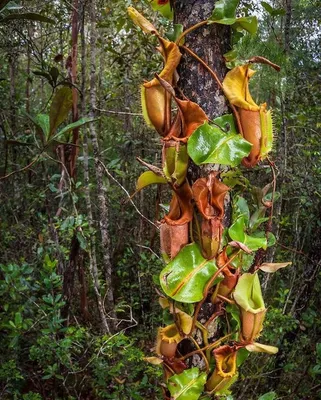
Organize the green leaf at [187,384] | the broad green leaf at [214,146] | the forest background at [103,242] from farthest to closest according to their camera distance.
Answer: the forest background at [103,242] → the green leaf at [187,384] → the broad green leaf at [214,146]

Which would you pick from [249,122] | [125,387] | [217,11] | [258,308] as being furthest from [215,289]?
[125,387]

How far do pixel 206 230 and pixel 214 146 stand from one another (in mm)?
159

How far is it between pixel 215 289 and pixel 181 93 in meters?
0.38

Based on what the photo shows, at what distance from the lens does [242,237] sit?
2.80 ft

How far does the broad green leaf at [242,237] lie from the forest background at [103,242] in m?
0.37

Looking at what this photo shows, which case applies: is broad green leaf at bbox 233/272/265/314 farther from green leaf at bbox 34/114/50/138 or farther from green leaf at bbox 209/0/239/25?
green leaf at bbox 34/114/50/138

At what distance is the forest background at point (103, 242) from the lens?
5.86 feet

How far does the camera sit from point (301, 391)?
2213 mm

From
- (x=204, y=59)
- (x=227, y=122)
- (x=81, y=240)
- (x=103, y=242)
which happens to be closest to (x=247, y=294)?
(x=227, y=122)

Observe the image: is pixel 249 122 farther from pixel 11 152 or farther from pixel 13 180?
pixel 11 152

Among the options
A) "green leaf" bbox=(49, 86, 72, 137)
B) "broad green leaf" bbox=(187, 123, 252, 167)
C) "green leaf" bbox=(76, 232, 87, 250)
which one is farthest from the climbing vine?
"green leaf" bbox=(76, 232, 87, 250)

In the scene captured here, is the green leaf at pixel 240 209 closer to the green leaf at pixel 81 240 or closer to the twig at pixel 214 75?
the twig at pixel 214 75

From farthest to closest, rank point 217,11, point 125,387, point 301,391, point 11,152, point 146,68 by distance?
point 11,152 → point 146,68 → point 301,391 → point 125,387 → point 217,11

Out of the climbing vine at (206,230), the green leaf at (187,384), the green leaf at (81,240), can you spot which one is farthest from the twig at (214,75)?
the green leaf at (81,240)
